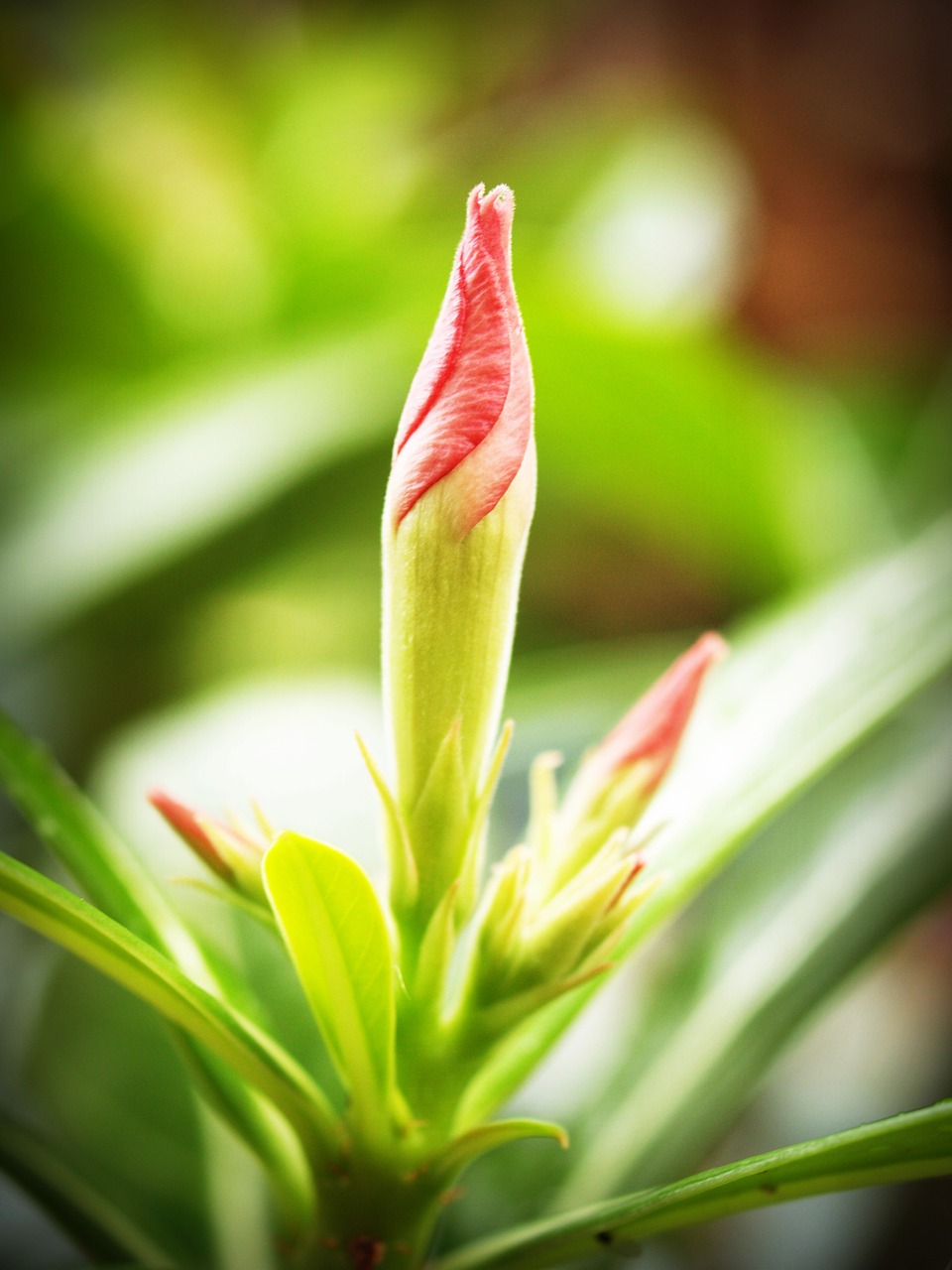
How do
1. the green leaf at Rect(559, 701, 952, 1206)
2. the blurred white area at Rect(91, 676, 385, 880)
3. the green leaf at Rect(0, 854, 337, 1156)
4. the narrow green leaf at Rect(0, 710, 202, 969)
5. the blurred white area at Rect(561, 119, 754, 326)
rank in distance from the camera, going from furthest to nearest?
the blurred white area at Rect(561, 119, 754, 326) → the blurred white area at Rect(91, 676, 385, 880) → the green leaf at Rect(559, 701, 952, 1206) → the narrow green leaf at Rect(0, 710, 202, 969) → the green leaf at Rect(0, 854, 337, 1156)

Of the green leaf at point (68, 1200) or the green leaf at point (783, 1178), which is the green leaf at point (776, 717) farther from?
the green leaf at point (68, 1200)

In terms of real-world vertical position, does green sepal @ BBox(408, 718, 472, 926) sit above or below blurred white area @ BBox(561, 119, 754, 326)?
below

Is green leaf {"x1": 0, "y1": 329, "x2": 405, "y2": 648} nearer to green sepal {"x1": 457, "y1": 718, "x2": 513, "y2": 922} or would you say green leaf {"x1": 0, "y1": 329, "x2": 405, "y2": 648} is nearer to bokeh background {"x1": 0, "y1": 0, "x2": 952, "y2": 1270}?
bokeh background {"x1": 0, "y1": 0, "x2": 952, "y2": 1270}

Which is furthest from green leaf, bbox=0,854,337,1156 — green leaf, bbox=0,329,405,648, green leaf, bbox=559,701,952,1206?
green leaf, bbox=0,329,405,648

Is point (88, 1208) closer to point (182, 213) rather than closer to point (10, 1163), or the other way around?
point (10, 1163)

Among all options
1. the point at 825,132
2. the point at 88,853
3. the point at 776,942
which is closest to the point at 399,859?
the point at 88,853
